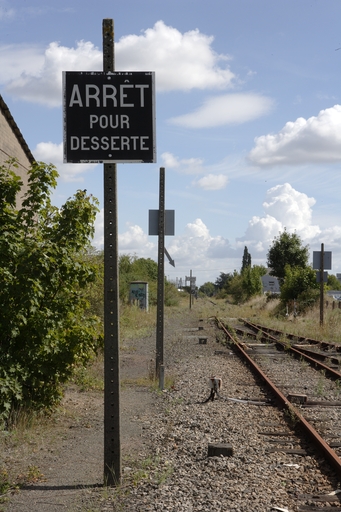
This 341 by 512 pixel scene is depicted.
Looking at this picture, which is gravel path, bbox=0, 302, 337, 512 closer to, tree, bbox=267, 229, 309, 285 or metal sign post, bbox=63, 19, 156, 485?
metal sign post, bbox=63, 19, 156, 485

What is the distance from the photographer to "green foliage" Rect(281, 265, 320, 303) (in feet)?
149

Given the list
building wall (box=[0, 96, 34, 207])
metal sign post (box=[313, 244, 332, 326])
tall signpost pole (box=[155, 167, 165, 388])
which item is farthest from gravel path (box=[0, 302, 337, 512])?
metal sign post (box=[313, 244, 332, 326])

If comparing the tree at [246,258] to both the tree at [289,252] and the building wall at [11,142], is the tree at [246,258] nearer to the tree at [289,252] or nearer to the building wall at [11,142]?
the tree at [289,252]

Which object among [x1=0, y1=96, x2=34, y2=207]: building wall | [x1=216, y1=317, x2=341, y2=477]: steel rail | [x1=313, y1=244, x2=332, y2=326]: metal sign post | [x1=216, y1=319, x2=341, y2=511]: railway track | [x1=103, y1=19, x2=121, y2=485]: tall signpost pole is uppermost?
[x1=0, y1=96, x2=34, y2=207]: building wall

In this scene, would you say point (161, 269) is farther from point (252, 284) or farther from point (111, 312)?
point (252, 284)

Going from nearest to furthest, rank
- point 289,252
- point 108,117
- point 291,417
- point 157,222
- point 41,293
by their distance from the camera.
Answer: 1. point 108,117
2. point 41,293
3. point 291,417
4. point 157,222
5. point 289,252

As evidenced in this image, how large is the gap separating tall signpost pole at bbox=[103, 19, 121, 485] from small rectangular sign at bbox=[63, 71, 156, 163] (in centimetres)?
17

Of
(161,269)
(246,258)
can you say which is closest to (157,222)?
(161,269)

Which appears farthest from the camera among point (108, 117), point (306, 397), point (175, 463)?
point (306, 397)

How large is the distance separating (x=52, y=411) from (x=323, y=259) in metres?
24.6

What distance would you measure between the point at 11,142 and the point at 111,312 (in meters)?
14.3

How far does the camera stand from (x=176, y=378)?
14.6 meters

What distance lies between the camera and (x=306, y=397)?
1098 cm

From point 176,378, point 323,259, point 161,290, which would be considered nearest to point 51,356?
point 161,290
